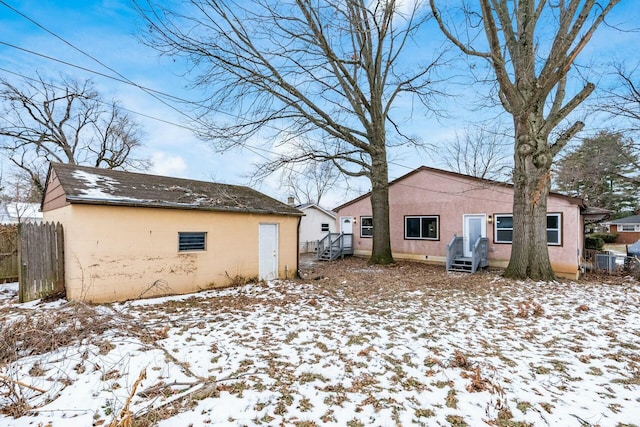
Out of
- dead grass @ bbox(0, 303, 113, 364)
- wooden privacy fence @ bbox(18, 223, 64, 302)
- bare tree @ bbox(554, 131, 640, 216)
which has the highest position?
bare tree @ bbox(554, 131, 640, 216)

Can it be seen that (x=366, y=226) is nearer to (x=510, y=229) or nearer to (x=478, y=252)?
(x=478, y=252)

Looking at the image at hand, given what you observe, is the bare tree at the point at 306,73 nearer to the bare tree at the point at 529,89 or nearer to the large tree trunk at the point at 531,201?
the bare tree at the point at 529,89

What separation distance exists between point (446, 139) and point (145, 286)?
26349 millimetres

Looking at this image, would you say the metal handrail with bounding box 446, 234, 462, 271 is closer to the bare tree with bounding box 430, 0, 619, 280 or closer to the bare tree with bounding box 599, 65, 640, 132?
the bare tree with bounding box 430, 0, 619, 280

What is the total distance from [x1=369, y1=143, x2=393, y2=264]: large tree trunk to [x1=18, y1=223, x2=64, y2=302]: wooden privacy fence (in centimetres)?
1080

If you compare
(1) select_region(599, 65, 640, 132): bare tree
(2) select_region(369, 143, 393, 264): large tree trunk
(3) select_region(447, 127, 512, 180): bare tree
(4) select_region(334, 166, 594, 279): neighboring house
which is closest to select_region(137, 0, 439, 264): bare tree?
(2) select_region(369, 143, 393, 264): large tree trunk

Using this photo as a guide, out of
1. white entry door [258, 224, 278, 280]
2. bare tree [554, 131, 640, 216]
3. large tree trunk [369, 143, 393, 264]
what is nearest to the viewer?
white entry door [258, 224, 278, 280]

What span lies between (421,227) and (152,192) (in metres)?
11.8

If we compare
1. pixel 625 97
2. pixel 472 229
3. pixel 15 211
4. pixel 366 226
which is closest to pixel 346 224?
pixel 366 226

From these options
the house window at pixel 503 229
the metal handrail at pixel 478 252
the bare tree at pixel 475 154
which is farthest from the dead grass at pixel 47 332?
the bare tree at pixel 475 154

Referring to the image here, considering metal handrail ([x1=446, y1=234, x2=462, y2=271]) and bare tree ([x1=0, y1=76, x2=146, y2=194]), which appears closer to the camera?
metal handrail ([x1=446, y1=234, x2=462, y2=271])

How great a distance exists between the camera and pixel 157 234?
7676 millimetres

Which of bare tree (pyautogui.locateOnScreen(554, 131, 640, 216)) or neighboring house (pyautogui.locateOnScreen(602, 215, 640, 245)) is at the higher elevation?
bare tree (pyautogui.locateOnScreen(554, 131, 640, 216))

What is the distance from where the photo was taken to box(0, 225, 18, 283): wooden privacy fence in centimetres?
921
